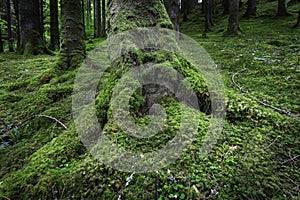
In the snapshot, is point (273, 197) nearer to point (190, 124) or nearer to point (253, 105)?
point (190, 124)

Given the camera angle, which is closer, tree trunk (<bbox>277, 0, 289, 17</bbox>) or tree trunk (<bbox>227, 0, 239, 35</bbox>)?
tree trunk (<bbox>227, 0, 239, 35</bbox>)

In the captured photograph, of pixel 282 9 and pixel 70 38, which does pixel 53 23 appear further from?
pixel 282 9

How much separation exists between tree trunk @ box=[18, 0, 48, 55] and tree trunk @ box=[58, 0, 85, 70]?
5.86 m

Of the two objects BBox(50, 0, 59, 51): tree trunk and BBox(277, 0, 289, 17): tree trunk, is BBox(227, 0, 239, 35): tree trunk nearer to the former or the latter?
BBox(277, 0, 289, 17): tree trunk

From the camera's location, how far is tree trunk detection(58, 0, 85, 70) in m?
4.58

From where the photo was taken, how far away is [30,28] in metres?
9.05

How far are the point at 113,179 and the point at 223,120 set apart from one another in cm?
142

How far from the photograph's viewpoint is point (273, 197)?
4.92ft

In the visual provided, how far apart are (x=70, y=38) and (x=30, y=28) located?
20.3 ft


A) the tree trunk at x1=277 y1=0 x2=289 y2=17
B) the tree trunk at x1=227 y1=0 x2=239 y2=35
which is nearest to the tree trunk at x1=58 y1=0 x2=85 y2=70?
the tree trunk at x1=227 y1=0 x2=239 y2=35

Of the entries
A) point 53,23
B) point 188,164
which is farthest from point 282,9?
point 188,164

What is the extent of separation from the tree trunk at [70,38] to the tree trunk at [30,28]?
231 inches

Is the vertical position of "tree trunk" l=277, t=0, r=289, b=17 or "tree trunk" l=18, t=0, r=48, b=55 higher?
"tree trunk" l=277, t=0, r=289, b=17

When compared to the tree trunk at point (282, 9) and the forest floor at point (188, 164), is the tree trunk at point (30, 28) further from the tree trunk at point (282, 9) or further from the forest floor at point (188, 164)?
the tree trunk at point (282, 9)
